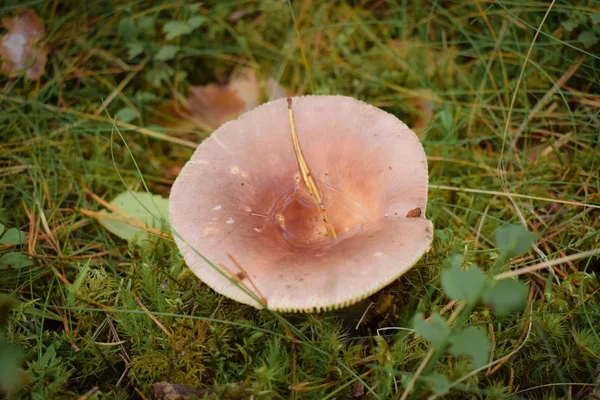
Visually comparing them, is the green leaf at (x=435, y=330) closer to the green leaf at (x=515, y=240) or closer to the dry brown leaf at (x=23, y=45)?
the green leaf at (x=515, y=240)

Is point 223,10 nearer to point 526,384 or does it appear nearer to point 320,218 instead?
point 320,218

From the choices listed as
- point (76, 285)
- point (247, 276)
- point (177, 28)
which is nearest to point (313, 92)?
point (177, 28)

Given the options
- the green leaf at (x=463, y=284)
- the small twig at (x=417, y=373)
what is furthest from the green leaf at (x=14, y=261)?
the green leaf at (x=463, y=284)

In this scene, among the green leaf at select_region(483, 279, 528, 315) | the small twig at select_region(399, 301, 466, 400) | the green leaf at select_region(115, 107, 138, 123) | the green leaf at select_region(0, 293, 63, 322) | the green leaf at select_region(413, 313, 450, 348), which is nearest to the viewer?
the green leaf at select_region(483, 279, 528, 315)

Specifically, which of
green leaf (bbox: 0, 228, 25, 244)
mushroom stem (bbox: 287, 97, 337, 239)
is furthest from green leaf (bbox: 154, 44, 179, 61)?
green leaf (bbox: 0, 228, 25, 244)

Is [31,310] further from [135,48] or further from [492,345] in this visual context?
[492,345]

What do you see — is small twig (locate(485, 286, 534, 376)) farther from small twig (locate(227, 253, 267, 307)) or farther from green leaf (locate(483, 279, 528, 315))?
small twig (locate(227, 253, 267, 307))
